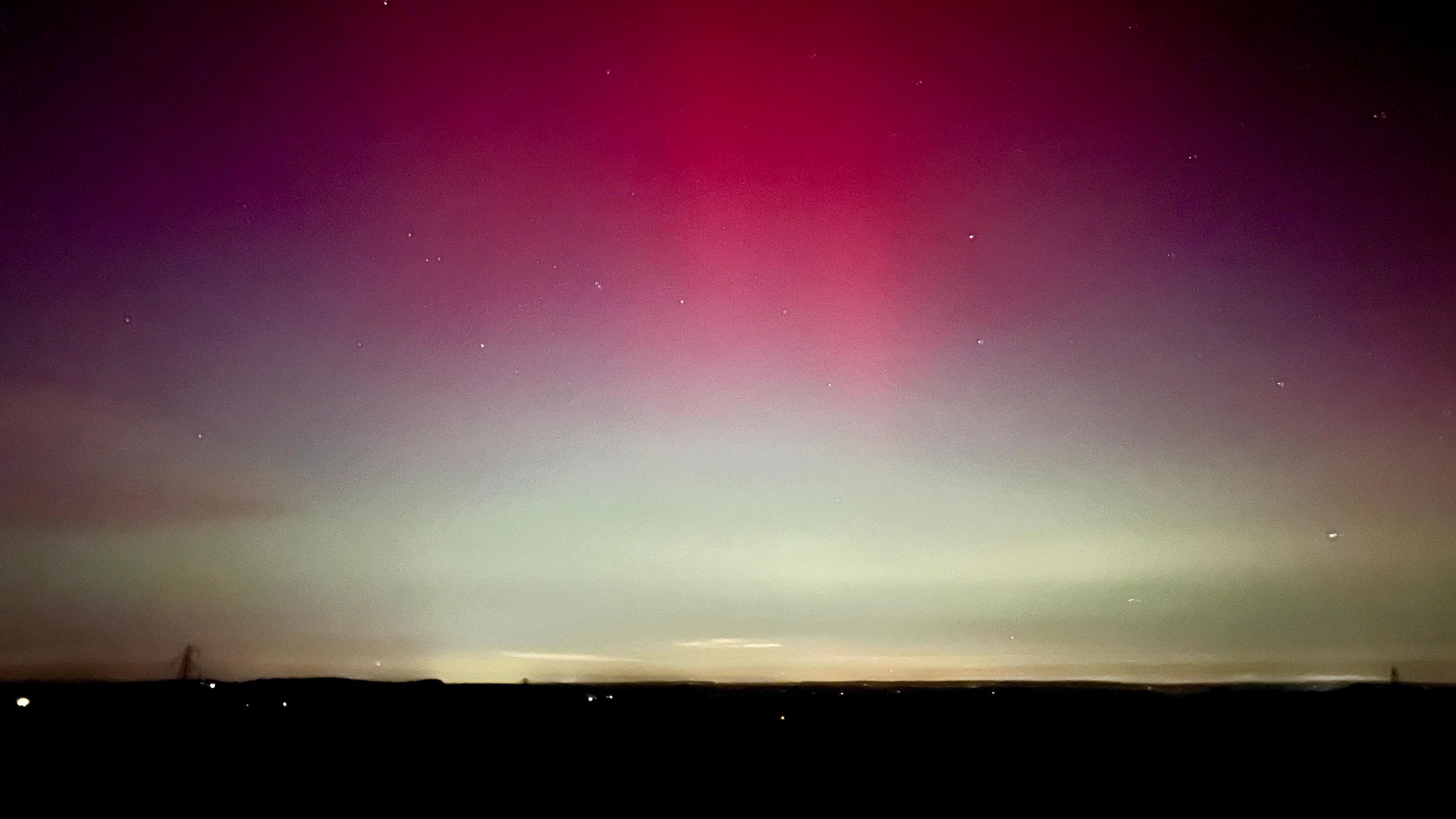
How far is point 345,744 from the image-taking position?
30.7m

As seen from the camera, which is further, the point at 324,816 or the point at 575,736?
the point at 575,736

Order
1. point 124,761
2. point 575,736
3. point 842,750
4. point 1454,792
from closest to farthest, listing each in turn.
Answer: point 1454,792
point 124,761
point 842,750
point 575,736

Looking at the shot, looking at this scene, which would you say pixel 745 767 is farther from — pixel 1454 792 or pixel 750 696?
pixel 750 696

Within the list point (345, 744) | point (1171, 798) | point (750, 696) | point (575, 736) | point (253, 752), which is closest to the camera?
point (1171, 798)

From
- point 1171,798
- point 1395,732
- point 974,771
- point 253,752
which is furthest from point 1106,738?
point 253,752

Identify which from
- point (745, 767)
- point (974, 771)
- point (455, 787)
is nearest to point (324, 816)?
point (455, 787)

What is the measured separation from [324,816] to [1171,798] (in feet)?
47.8

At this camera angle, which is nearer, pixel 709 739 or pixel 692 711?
pixel 709 739

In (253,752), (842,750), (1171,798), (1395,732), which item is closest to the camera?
(1171,798)

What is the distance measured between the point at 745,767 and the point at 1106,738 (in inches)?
864

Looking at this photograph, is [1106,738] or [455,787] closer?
[455,787]

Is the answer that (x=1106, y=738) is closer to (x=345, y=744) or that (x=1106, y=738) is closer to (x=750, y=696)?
(x=345, y=744)

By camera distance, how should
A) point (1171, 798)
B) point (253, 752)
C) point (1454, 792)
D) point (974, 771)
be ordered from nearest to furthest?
point (1171, 798)
point (1454, 792)
point (974, 771)
point (253, 752)

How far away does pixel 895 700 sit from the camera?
115938 millimetres
